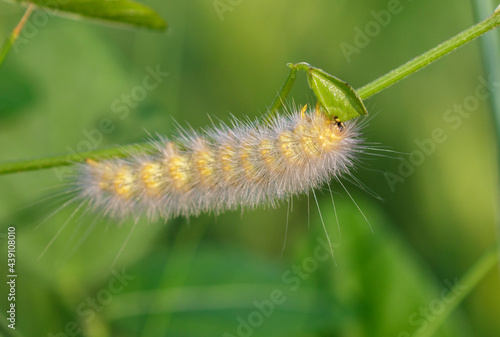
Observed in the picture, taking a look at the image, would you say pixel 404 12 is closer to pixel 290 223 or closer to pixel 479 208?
pixel 479 208

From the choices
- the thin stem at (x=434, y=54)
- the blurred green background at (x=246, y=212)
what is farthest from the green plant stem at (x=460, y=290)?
the thin stem at (x=434, y=54)

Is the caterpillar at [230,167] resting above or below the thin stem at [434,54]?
above

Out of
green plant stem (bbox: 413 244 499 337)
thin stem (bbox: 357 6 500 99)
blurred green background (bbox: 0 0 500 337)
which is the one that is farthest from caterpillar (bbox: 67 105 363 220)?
green plant stem (bbox: 413 244 499 337)

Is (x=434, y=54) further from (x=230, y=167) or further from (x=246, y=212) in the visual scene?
(x=246, y=212)

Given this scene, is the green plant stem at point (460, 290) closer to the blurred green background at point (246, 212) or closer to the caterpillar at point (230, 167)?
the blurred green background at point (246, 212)

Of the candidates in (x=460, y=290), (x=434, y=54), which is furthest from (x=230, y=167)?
(x=460, y=290)

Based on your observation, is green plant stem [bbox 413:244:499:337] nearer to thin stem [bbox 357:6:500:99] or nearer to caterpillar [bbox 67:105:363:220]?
caterpillar [bbox 67:105:363:220]
